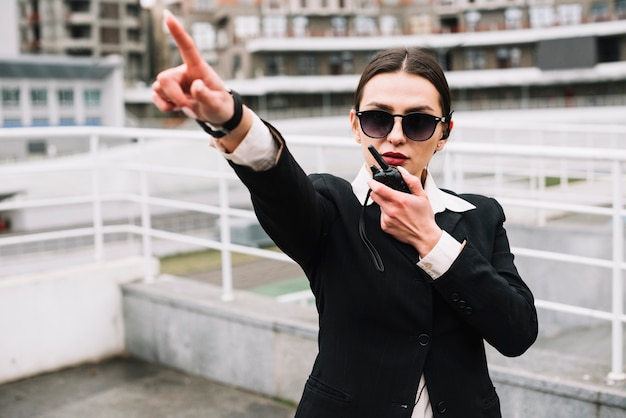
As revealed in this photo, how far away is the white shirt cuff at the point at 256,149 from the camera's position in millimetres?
1344

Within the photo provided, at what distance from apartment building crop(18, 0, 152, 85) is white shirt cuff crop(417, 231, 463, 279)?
6272 cm

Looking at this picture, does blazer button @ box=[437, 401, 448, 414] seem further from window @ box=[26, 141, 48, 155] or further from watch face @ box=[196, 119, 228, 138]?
window @ box=[26, 141, 48, 155]

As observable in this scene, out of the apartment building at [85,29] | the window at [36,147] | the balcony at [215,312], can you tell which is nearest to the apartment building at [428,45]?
the apartment building at [85,29]

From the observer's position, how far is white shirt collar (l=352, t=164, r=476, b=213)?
1649 mm

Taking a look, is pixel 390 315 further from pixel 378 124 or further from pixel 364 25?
pixel 364 25

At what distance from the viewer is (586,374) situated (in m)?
3.17

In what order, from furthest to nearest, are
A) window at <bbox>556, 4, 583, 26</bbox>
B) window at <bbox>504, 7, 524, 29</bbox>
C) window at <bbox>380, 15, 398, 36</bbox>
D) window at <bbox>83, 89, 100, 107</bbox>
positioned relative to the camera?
window at <bbox>380, 15, 398, 36</bbox>
window at <bbox>504, 7, 524, 29</bbox>
window at <bbox>556, 4, 583, 26</bbox>
window at <bbox>83, 89, 100, 107</bbox>

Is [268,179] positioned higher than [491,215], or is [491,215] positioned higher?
[268,179]

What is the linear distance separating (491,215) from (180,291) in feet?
11.1

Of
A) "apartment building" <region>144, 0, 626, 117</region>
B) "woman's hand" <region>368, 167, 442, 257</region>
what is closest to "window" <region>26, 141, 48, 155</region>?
"apartment building" <region>144, 0, 626, 117</region>

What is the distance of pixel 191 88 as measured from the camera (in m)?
1.24

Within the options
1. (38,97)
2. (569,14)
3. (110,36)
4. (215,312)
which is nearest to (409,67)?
(215,312)

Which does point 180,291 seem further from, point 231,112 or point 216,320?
point 231,112

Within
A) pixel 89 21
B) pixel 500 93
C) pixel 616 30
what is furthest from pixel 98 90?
pixel 616 30
